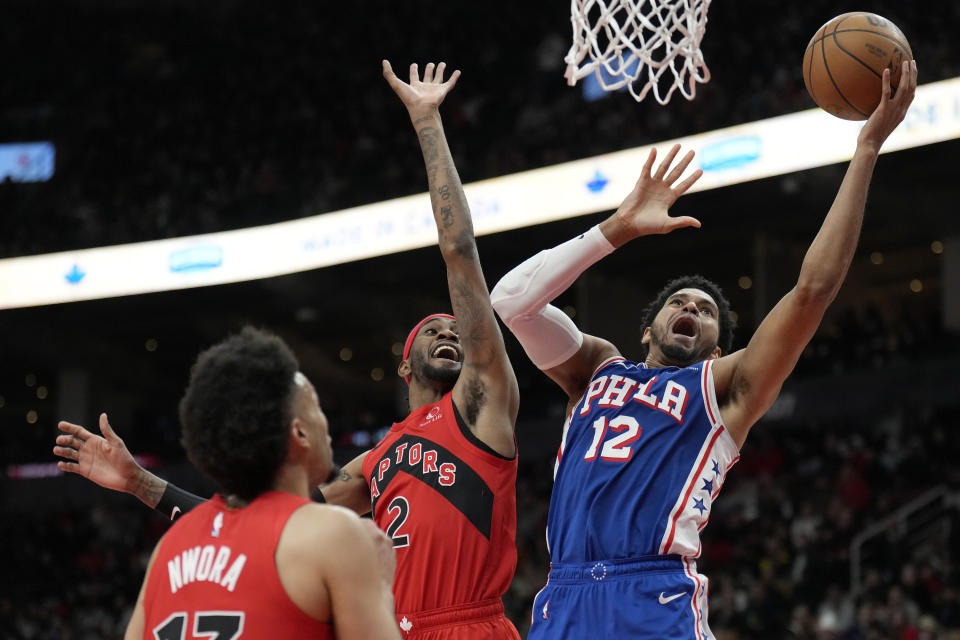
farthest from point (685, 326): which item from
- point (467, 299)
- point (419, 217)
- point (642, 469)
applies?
point (419, 217)

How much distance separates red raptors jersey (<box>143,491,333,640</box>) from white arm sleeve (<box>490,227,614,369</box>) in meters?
1.58

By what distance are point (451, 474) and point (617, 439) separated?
0.61 m

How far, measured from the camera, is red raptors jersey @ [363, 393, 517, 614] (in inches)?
150

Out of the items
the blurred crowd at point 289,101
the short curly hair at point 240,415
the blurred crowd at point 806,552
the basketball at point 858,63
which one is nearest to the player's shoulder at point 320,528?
the short curly hair at point 240,415

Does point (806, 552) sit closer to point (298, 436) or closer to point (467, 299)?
point (467, 299)

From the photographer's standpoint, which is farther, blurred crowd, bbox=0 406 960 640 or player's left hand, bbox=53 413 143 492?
blurred crowd, bbox=0 406 960 640

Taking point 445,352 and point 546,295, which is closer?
point 546,295

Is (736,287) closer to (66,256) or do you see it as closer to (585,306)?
(585,306)

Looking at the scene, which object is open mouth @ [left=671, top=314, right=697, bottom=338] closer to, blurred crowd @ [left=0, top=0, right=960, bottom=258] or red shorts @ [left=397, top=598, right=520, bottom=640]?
red shorts @ [left=397, top=598, right=520, bottom=640]

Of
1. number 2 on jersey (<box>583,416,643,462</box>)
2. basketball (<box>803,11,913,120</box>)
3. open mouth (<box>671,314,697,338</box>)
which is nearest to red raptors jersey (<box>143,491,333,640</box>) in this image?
number 2 on jersey (<box>583,416,643,462</box>)

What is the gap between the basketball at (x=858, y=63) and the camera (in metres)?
3.75

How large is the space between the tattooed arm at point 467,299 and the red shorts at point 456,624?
1.75ft

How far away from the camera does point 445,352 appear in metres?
4.38

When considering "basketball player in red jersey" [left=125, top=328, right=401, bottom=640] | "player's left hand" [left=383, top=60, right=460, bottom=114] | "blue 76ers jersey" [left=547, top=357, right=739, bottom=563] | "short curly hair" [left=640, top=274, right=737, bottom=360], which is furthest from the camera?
"short curly hair" [left=640, top=274, right=737, bottom=360]
